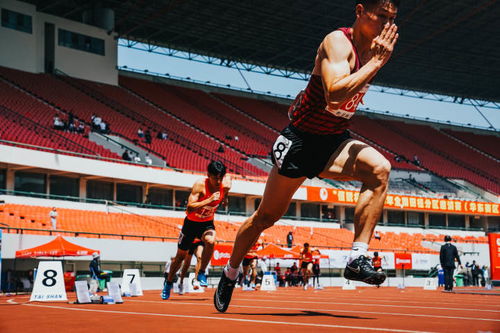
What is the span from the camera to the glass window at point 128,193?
36250mm

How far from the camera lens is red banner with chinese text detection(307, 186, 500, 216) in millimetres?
43344

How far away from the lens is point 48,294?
12.3 metres

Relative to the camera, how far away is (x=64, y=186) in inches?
1328

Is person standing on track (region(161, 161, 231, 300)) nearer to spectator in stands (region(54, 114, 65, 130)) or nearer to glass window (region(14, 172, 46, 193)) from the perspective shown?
glass window (region(14, 172, 46, 193))

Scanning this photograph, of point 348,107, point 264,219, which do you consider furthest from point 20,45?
point 348,107

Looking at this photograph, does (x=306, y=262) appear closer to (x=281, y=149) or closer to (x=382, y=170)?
(x=281, y=149)

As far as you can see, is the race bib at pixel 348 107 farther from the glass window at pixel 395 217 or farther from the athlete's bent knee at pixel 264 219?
the glass window at pixel 395 217

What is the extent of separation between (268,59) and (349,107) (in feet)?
161

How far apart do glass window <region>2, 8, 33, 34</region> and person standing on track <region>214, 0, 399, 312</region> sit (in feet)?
122

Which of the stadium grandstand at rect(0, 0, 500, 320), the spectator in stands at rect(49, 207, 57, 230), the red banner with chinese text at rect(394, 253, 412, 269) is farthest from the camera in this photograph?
the red banner with chinese text at rect(394, 253, 412, 269)

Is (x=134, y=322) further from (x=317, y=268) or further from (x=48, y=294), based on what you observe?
(x=317, y=268)

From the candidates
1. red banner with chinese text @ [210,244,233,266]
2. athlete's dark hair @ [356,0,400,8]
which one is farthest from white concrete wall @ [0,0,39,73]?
athlete's dark hair @ [356,0,400,8]

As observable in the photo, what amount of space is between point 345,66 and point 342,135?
2.77ft

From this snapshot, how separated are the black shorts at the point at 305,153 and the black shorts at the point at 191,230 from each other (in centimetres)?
548
